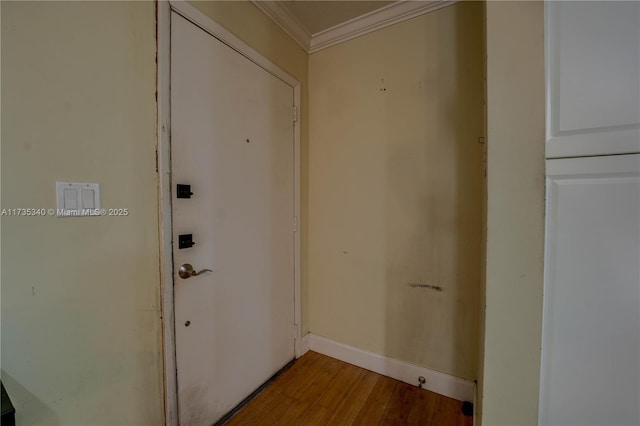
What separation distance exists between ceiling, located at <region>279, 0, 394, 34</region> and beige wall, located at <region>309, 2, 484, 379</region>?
0.53 ft

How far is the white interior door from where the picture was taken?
121cm

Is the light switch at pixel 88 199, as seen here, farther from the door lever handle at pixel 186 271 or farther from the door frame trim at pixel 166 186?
the door lever handle at pixel 186 271

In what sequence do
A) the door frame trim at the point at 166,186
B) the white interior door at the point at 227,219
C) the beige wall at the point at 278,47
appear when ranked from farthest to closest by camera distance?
the beige wall at the point at 278,47 < the white interior door at the point at 227,219 < the door frame trim at the point at 166,186

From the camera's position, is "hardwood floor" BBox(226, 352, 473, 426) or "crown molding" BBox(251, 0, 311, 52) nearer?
"hardwood floor" BBox(226, 352, 473, 426)

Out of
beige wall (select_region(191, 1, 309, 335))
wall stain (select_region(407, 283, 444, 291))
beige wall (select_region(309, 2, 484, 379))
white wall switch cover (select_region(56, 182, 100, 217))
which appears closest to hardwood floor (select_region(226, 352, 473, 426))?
beige wall (select_region(309, 2, 484, 379))

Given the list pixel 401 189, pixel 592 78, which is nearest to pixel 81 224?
pixel 401 189

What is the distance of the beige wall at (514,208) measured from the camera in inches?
32.8

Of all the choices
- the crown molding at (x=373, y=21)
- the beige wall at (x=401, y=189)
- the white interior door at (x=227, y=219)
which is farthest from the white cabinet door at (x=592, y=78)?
the white interior door at (x=227, y=219)

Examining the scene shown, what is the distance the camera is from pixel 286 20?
1732 millimetres

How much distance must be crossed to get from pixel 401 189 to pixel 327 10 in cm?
131

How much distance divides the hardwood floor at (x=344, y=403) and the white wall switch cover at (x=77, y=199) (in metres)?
1.33

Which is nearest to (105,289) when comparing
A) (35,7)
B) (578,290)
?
(35,7)

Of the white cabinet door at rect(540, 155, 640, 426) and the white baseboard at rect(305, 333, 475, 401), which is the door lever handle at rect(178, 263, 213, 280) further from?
the white cabinet door at rect(540, 155, 640, 426)

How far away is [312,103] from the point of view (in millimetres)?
2041
